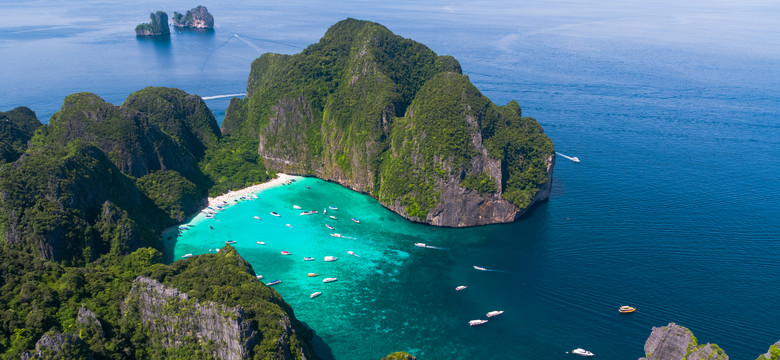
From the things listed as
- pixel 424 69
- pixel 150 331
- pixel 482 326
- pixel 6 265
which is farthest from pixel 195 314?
pixel 424 69

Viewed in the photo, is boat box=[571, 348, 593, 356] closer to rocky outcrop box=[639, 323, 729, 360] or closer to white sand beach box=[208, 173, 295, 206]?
rocky outcrop box=[639, 323, 729, 360]

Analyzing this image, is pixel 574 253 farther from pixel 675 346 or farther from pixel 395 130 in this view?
pixel 395 130

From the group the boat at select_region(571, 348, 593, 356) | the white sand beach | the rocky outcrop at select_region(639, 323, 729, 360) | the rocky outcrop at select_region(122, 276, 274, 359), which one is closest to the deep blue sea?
the boat at select_region(571, 348, 593, 356)

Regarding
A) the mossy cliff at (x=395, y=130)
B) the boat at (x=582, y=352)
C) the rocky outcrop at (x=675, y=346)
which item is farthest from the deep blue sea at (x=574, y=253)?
the rocky outcrop at (x=675, y=346)

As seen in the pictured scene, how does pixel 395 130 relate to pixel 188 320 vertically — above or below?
above

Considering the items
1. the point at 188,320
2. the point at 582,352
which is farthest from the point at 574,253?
the point at 188,320

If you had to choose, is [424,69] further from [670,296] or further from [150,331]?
[150,331]
